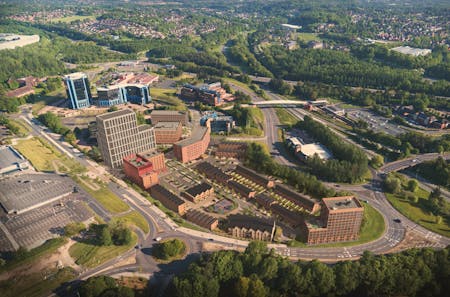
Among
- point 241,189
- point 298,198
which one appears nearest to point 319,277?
point 298,198

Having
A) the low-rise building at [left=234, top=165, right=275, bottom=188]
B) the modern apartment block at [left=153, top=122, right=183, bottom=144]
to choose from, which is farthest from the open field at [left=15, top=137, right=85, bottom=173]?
the low-rise building at [left=234, top=165, right=275, bottom=188]

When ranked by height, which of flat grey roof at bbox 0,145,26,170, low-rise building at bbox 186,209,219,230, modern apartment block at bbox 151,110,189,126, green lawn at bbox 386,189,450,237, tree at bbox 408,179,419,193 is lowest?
green lawn at bbox 386,189,450,237

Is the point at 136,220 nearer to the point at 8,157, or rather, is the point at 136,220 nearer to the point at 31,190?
the point at 31,190

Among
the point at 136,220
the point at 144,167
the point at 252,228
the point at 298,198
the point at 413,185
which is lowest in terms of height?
the point at 413,185

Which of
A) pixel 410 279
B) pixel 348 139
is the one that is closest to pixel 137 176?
pixel 410 279

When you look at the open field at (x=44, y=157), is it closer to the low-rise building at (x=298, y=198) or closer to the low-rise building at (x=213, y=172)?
the low-rise building at (x=213, y=172)

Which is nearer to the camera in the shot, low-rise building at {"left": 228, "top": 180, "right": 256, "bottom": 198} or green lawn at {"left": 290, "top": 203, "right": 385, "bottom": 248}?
green lawn at {"left": 290, "top": 203, "right": 385, "bottom": 248}

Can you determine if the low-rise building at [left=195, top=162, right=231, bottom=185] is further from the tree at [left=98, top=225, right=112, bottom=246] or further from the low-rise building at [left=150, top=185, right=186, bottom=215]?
the tree at [left=98, top=225, right=112, bottom=246]
